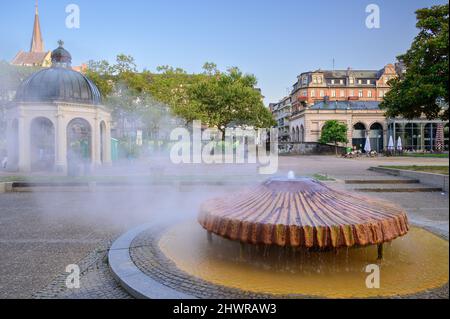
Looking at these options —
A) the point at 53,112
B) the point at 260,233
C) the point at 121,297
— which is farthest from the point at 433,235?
the point at 53,112

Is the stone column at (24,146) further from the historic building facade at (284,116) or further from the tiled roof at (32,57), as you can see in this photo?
the historic building facade at (284,116)

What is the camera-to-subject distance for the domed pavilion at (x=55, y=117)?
2009 centimetres

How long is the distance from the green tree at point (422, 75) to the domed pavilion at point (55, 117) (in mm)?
16012

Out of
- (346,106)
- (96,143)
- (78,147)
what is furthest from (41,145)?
(346,106)

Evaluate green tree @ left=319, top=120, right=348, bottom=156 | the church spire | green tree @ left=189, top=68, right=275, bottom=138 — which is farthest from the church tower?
green tree @ left=319, top=120, right=348, bottom=156

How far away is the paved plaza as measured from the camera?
13.8ft

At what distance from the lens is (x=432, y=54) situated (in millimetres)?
16297

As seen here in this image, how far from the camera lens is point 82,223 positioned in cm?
783

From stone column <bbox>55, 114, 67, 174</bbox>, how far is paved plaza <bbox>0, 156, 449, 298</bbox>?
7.10 metres

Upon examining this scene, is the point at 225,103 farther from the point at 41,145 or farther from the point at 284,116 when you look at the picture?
the point at 284,116

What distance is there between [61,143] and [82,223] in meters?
14.4

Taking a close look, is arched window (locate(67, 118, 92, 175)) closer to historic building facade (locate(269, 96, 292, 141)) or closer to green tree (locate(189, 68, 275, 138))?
green tree (locate(189, 68, 275, 138))
